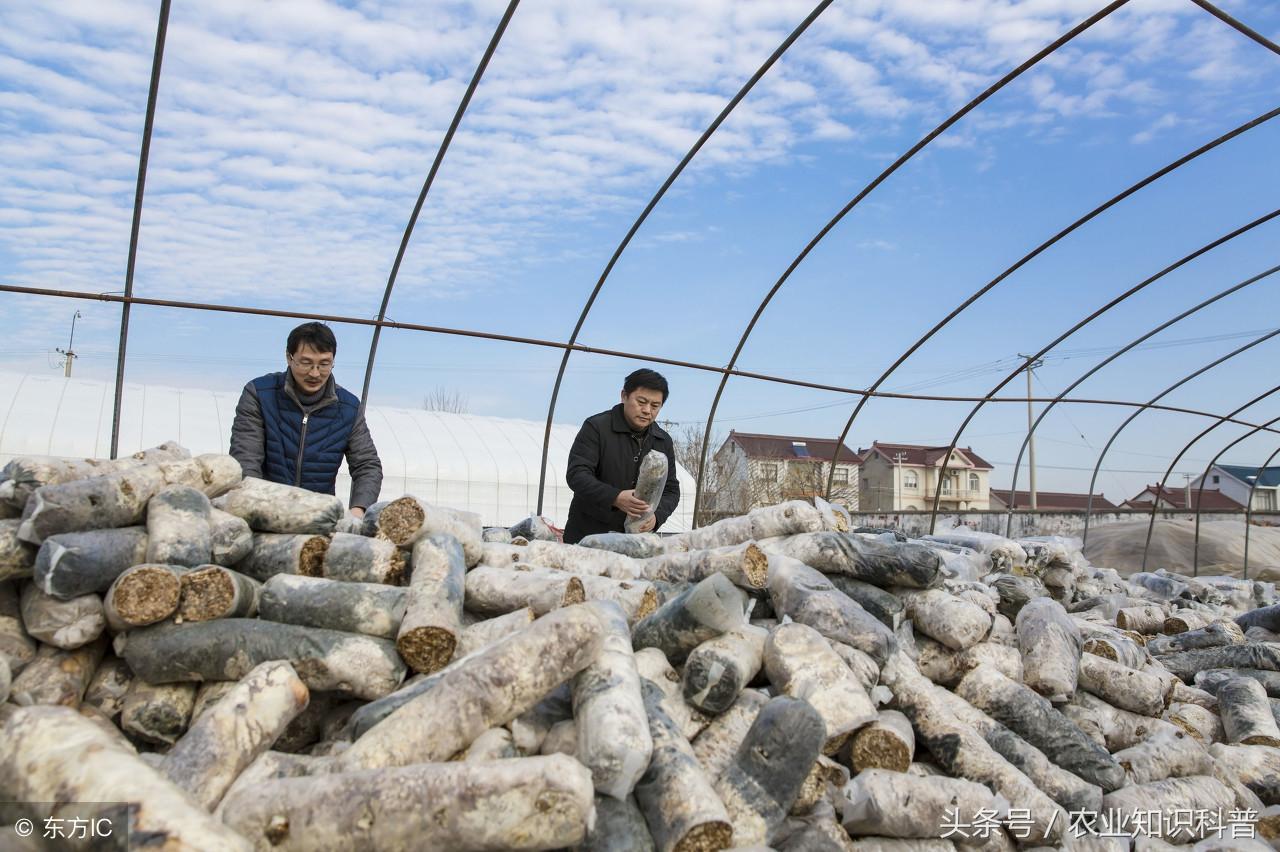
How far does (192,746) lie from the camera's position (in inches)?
113

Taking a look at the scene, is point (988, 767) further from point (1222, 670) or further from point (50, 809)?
point (1222, 670)

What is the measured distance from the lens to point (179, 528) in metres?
3.74

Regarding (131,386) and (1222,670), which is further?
(131,386)

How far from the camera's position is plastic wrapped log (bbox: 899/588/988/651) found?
181 inches

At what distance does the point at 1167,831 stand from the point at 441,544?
11.2ft

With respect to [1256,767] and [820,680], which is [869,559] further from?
[1256,767]

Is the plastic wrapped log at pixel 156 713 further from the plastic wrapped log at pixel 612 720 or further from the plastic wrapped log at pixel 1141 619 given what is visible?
the plastic wrapped log at pixel 1141 619

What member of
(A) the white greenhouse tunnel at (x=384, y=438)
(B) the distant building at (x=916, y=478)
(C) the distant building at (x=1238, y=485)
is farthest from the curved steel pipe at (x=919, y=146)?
(C) the distant building at (x=1238, y=485)

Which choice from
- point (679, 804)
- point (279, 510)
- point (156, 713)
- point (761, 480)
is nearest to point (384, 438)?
point (279, 510)

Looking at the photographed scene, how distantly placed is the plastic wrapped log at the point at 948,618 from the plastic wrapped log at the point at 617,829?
227cm

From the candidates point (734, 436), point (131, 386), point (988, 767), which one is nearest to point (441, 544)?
point (988, 767)

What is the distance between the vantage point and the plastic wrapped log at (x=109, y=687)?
348cm

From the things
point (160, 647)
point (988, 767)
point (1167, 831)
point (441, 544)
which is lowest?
point (1167, 831)

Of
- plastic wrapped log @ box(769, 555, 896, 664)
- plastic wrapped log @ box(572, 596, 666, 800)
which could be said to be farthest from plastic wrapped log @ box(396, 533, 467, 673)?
plastic wrapped log @ box(769, 555, 896, 664)
